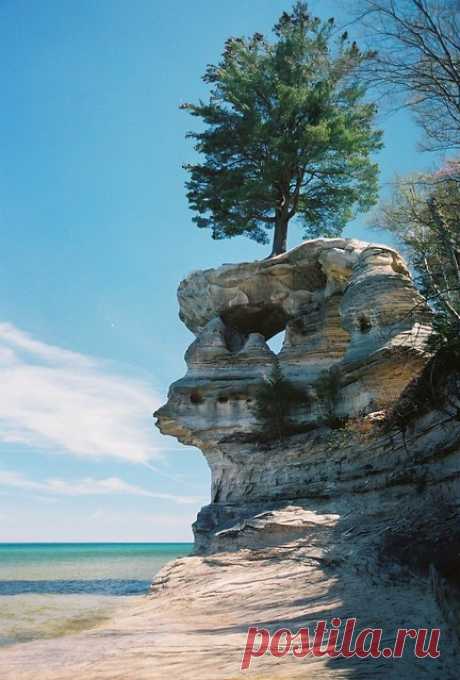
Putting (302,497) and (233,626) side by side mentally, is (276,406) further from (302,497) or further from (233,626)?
(233,626)

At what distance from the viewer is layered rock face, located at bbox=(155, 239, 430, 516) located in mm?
14406

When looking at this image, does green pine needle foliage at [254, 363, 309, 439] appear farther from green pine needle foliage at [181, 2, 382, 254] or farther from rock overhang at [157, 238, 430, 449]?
green pine needle foliage at [181, 2, 382, 254]

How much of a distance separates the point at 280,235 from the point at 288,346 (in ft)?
20.4

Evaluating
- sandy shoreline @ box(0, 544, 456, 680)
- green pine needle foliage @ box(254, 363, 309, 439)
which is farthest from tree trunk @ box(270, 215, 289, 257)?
sandy shoreline @ box(0, 544, 456, 680)

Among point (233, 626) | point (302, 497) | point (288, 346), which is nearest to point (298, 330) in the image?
point (288, 346)

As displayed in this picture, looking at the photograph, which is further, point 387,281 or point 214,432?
point 214,432

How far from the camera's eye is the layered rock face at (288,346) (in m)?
14.4

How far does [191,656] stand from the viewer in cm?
551

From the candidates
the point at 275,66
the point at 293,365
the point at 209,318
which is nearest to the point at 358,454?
the point at 293,365

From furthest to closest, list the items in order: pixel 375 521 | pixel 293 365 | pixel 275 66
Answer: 1. pixel 275 66
2. pixel 293 365
3. pixel 375 521

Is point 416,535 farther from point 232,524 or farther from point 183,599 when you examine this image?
point 232,524

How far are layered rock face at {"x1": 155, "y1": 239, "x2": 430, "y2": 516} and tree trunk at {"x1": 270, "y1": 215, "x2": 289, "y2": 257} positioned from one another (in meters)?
2.12

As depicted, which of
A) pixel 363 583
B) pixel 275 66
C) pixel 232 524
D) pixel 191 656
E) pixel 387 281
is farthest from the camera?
pixel 275 66

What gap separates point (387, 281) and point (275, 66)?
13836 mm
